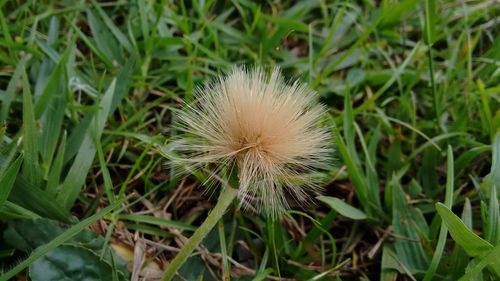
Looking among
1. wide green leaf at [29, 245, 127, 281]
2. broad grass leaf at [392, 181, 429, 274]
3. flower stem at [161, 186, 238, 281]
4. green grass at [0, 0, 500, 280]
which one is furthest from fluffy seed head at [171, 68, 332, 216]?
broad grass leaf at [392, 181, 429, 274]

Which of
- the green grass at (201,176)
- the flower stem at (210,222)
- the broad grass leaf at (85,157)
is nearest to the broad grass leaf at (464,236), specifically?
the green grass at (201,176)

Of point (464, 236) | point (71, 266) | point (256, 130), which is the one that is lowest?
point (71, 266)

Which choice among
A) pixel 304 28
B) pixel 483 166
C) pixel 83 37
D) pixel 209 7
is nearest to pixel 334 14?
pixel 304 28

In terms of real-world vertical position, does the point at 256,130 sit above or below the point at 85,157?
above

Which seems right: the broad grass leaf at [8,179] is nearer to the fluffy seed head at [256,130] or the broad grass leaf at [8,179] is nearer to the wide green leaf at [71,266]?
the wide green leaf at [71,266]

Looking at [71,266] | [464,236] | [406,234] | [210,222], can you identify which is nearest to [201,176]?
[210,222]

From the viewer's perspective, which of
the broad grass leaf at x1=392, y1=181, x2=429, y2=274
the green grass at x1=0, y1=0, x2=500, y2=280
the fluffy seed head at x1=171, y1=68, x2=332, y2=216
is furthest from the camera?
the broad grass leaf at x1=392, y1=181, x2=429, y2=274

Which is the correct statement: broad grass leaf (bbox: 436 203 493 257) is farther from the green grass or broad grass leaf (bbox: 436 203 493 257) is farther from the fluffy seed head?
the fluffy seed head

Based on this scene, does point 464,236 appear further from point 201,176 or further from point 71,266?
point 71,266

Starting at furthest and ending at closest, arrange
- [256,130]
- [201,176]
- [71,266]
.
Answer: [201,176] < [71,266] < [256,130]
